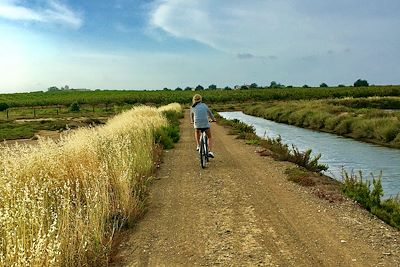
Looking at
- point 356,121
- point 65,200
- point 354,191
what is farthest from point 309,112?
point 65,200

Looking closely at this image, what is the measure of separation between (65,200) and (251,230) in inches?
123

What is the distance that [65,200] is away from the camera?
241 inches

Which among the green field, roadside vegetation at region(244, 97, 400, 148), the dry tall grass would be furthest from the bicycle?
the green field

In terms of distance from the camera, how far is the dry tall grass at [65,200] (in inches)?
184

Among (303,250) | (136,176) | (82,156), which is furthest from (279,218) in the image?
(82,156)

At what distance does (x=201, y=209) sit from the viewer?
8578 millimetres

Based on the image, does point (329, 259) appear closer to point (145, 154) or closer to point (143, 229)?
point (143, 229)

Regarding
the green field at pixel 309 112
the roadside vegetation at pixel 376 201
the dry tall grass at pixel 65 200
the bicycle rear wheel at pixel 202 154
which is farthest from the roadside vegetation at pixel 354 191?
the green field at pixel 309 112

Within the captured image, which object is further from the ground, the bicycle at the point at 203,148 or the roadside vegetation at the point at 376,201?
the bicycle at the point at 203,148

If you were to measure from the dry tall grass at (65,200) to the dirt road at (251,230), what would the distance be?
574 millimetres

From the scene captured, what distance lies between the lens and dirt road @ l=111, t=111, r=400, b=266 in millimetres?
6039

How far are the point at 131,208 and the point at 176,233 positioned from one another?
1246 mm

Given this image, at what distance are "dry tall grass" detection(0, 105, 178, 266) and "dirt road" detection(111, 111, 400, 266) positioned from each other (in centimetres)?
57

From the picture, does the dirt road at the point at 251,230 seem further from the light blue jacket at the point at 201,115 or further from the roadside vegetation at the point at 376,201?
the light blue jacket at the point at 201,115
